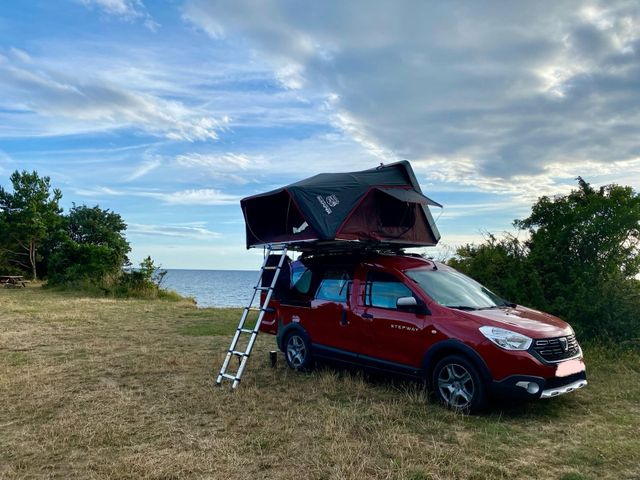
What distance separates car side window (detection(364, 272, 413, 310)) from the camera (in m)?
6.50

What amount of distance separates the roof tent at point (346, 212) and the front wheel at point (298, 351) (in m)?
1.44

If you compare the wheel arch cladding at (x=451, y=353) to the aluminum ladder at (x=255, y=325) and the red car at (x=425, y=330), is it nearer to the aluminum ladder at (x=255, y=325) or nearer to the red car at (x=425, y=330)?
the red car at (x=425, y=330)

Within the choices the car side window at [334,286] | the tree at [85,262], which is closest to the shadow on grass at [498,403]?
the car side window at [334,286]

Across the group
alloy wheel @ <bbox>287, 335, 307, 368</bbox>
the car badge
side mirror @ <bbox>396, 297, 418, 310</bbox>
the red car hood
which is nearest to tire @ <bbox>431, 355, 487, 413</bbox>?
the red car hood

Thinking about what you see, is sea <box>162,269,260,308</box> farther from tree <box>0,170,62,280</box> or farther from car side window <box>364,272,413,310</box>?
tree <box>0,170,62,280</box>

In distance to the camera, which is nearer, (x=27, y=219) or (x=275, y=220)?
(x=275, y=220)

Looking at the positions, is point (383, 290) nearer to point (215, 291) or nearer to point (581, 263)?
point (581, 263)

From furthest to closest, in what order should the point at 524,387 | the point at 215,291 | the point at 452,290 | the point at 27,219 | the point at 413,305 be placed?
the point at 215,291
the point at 27,219
the point at 452,290
the point at 413,305
the point at 524,387

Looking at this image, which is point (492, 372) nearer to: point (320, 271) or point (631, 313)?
point (320, 271)

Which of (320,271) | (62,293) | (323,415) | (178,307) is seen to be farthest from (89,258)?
(323,415)

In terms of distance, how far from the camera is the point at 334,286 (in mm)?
7492

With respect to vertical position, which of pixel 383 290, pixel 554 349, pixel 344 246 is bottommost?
pixel 554 349

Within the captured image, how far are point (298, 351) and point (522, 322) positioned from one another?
11.7ft

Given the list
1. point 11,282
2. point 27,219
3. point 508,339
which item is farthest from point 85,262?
point 508,339
